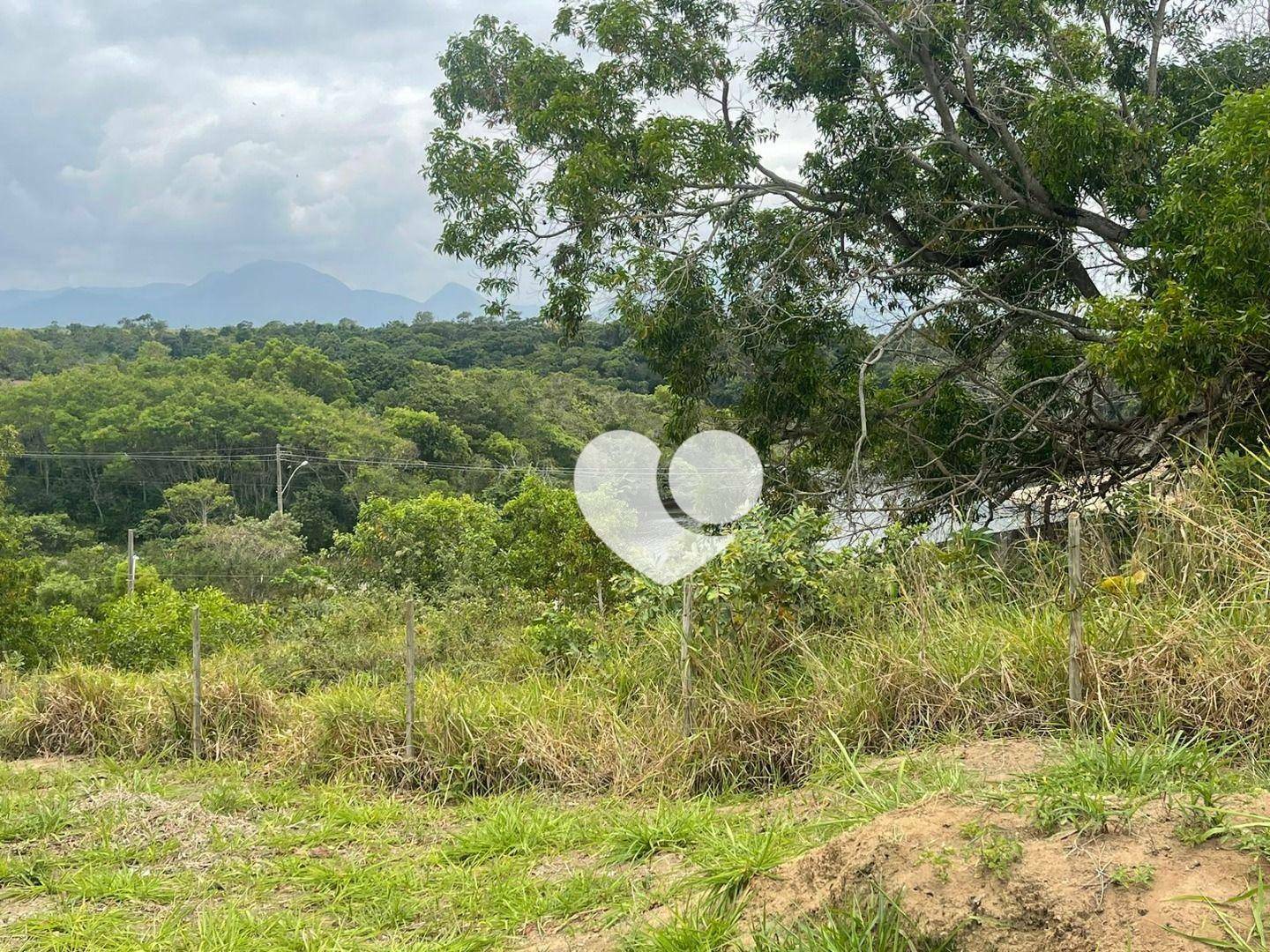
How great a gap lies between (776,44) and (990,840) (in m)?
9.64

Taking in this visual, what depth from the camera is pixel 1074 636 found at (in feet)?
13.7

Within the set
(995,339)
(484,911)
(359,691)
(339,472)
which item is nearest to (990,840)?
(484,911)

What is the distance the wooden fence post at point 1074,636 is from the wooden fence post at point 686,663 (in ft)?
5.77

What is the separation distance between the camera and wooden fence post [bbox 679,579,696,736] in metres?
5.12

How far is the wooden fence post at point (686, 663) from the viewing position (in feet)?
16.8

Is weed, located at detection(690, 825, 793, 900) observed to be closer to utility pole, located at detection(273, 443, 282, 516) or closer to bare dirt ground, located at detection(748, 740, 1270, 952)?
bare dirt ground, located at detection(748, 740, 1270, 952)

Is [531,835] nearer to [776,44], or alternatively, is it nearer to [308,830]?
[308,830]

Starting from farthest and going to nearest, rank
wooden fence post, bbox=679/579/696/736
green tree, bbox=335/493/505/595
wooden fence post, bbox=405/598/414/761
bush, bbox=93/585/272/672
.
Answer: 1. green tree, bbox=335/493/505/595
2. bush, bbox=93/585/272/672
3. wooden fence post, bbox=405/598/414/761
4. wooden fence post, bbox=679/579/696/736

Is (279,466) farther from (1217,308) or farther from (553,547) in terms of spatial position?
(1217,308)

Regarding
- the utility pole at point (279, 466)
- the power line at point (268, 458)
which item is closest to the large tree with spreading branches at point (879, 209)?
the power line at point (268, 458)

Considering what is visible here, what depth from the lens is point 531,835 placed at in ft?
14.5

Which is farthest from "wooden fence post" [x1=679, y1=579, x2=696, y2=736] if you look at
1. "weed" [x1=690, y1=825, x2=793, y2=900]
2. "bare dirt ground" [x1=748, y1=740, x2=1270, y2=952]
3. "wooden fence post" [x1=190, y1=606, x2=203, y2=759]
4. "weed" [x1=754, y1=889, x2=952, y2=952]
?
"wooden fence post" [x1=190, y1=606, x2=203, y2=759]

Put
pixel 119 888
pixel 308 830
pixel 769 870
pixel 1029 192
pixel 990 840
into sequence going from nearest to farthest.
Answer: pixel 990 840 → pixel 769 870 → pixel 119 888 → pixel 308 830 → pixel 1029 192

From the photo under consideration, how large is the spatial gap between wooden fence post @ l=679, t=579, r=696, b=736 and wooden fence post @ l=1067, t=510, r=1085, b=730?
1759mm
